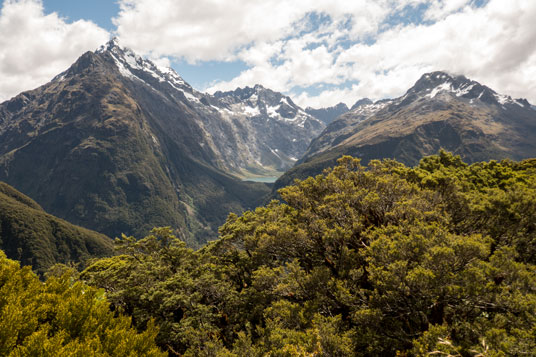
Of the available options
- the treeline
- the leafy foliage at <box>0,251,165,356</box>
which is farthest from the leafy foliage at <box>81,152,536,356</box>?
the leafy foliage at <box>0,251,165,356</box>

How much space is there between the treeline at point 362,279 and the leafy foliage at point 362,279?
12 cm

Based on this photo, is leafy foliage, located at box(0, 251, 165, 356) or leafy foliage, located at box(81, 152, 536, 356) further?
leafy foliage, located at box(81, 152, 536, 356)

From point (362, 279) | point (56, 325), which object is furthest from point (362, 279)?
point (56, 325)

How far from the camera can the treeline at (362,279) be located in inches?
702

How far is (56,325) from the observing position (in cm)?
1925

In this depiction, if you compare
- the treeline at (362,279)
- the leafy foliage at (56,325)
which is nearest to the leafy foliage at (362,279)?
the treeline at (362,279)

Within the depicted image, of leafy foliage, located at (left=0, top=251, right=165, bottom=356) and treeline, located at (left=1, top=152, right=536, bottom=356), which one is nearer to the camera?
leafy foliage, located at (left=0, top=251, right=165, bottom=356)

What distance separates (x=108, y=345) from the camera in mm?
18312

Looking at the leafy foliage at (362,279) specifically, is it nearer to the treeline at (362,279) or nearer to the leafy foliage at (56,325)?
the treeline at (362,279)

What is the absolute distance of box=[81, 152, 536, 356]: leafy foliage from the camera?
17.8 metres

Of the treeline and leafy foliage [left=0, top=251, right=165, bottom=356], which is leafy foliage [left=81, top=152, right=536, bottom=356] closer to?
the treeline

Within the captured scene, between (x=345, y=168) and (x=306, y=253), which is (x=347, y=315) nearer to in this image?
(x=306, y=253)

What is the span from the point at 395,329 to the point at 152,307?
26477 millimetres

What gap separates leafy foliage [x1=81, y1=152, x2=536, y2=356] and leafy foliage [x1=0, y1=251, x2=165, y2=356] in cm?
756
